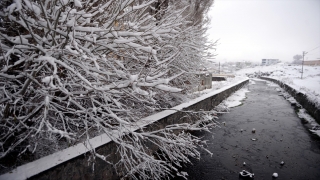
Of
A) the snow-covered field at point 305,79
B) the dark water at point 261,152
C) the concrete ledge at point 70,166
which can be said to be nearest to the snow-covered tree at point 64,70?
the concrete ledge at point 70,166

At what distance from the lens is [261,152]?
18.1ft

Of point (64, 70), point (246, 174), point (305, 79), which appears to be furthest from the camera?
point (305, 79)

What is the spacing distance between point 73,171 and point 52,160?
0.36 metres

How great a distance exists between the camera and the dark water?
14.6 ft

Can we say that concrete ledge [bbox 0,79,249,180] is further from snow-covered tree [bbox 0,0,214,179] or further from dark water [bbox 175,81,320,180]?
dark water [bbox 175,81,320,180]

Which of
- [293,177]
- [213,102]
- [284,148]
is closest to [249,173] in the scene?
[293,177]

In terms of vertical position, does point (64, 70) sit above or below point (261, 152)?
above

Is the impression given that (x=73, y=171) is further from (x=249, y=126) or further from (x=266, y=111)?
(x=266, y=111)

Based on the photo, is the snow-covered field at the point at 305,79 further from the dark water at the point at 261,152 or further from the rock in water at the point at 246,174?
the rock in water at the point at 246,174

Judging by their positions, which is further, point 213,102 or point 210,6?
point 210,6

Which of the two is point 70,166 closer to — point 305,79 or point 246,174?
point 246,174

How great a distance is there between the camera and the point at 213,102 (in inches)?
408

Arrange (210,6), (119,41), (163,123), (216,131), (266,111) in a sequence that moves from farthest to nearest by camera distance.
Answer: (210,6), (266,111), (216,131), (163,123), (119,41)

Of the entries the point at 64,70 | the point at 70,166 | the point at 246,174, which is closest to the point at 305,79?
the point at 246,174
